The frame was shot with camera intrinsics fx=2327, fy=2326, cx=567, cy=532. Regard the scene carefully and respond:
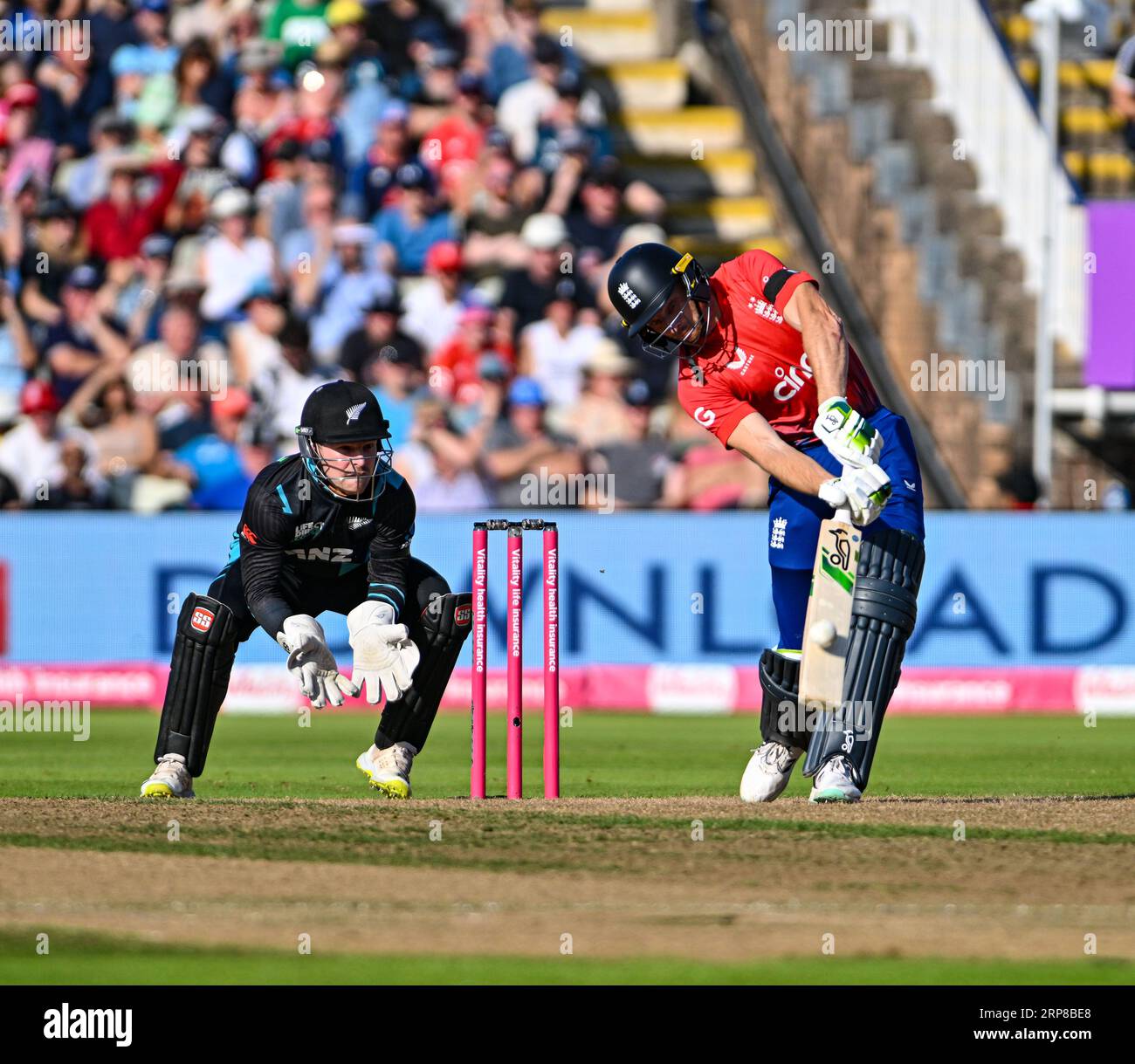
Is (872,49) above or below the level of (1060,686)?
above

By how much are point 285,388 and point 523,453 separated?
1951 mm

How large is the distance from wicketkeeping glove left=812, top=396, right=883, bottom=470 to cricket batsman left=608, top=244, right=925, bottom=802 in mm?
61

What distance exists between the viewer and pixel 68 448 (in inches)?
700

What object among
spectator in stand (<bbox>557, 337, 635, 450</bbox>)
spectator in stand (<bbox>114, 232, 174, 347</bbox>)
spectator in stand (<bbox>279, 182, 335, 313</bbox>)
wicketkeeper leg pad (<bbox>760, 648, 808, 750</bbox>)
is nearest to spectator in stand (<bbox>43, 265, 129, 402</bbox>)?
spectator in stand (<bbox>114, 232, 174, 347</bbox>)

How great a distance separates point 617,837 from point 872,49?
15.2 metres

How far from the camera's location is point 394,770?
10070 millimetres

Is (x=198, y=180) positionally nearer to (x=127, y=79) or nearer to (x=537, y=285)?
(x=127, y=79)

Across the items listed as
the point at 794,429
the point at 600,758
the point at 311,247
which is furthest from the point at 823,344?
the point at 311,247
